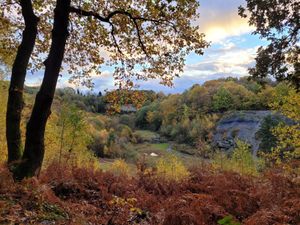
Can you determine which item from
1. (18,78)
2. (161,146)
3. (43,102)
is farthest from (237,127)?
(43,102)

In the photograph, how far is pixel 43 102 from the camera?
26.2ft

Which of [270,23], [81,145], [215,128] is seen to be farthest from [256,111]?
[270,23]

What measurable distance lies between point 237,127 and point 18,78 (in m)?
134

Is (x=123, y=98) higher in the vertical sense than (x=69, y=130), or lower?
higher

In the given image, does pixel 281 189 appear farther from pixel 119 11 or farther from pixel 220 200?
pixel 119 11

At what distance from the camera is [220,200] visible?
24.5 feet

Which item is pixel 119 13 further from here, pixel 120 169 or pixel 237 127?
pixel 237 127

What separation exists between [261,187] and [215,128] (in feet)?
477

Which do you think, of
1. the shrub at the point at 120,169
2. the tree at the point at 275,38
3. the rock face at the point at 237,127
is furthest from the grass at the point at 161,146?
the tree at the point at 275,38

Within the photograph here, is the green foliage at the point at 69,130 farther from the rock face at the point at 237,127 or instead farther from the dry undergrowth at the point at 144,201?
the rock face at the point at 237,127

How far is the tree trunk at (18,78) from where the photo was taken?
840cm

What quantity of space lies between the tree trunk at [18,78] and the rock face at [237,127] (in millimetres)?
118409

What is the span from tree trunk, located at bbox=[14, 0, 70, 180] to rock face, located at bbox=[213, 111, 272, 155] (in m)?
119

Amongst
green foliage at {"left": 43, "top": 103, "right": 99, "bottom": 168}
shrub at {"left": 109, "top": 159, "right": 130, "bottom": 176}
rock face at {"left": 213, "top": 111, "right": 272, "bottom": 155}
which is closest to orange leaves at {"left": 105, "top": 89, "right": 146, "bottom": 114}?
shrub at {"left": 109, "top": 159, "right": 130, "bottom": 176}
